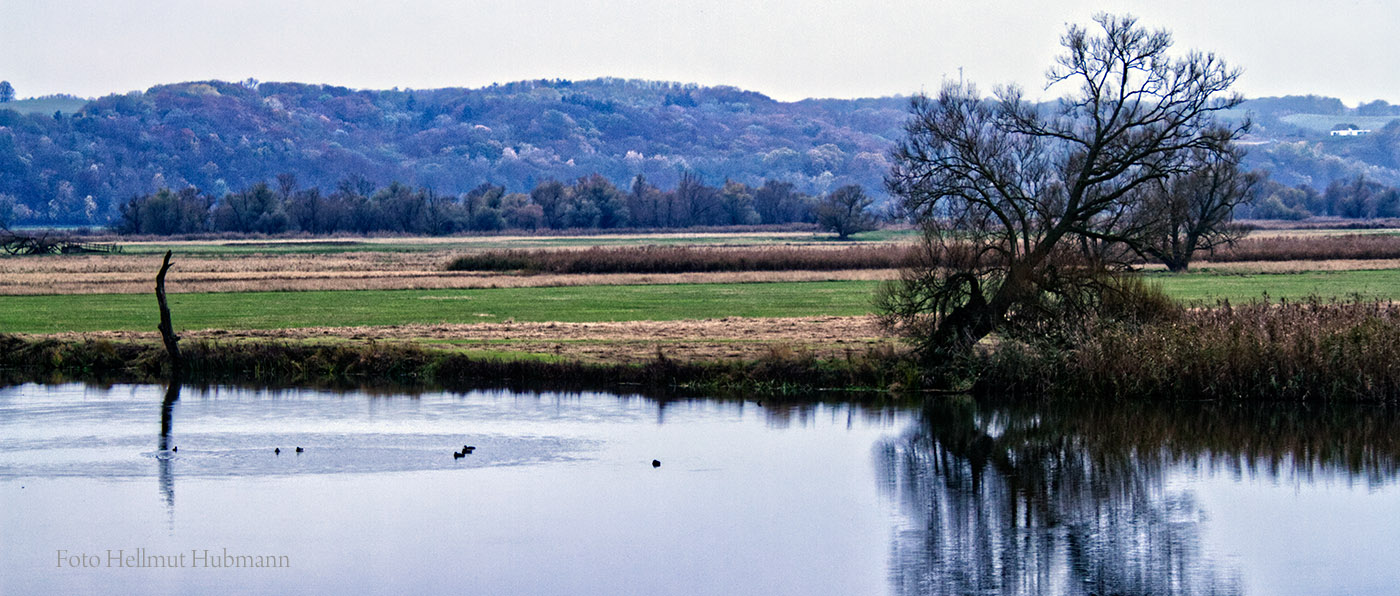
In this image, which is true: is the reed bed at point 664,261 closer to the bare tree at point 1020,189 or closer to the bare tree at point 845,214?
the bare tree at point 1020,189

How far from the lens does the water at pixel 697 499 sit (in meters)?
17.2

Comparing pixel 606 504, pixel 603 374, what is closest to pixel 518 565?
pixel 606 504

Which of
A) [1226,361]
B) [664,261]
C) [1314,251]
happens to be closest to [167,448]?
[1226,361]

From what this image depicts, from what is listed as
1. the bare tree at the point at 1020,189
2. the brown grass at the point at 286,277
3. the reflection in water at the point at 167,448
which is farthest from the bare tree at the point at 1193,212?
the reflection in water at the point at 167,448

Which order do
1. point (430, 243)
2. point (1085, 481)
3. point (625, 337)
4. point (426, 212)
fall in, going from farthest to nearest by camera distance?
point (426, 212), point (430, 243), point (625, 337), point (1085, 481)

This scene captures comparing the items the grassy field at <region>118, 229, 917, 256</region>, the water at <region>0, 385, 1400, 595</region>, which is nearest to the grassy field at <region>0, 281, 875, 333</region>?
the water at <region>0, 385, 1400, 595</region>

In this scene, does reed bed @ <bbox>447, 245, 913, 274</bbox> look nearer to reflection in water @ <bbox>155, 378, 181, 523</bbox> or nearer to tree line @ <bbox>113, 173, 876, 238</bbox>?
reflection in water @ <bbox>155, 378, 181, 523</bbox>

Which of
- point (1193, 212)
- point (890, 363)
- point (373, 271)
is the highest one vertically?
point (1193, 212)

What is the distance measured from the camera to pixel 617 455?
25.1 meters

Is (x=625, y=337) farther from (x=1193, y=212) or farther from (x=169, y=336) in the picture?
(x=1193, y=212)

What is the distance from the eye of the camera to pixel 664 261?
7862 centimetres

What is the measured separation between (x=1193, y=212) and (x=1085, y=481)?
69.5m

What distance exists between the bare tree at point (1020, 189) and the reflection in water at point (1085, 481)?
3.17 meters

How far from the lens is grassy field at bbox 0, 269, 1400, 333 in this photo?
149 ft
